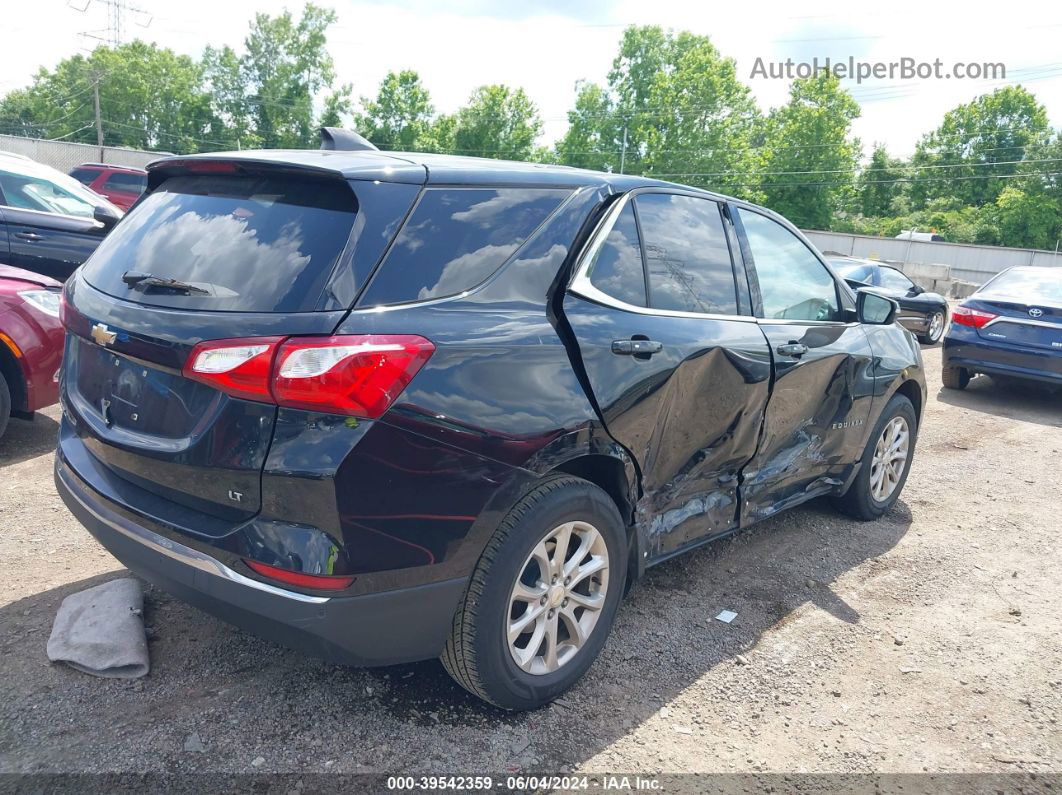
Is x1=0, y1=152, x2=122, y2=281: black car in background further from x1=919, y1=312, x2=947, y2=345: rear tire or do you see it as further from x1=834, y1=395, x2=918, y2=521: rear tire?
x1=919, y1=312, x2=947, y2=345: rear tire

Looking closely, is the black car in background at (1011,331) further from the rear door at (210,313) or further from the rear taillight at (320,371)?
the rear taillight at (320,371)

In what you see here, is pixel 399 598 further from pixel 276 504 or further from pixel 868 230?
pixel 868 230

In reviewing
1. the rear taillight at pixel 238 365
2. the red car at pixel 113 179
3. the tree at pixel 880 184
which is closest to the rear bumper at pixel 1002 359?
the rear taillight at pixel 238 365

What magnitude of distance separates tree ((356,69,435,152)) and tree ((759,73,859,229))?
88.0ft

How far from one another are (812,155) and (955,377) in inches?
2341

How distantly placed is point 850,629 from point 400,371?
2483mm

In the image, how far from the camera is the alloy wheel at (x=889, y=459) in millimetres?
4965

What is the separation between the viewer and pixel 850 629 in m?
3.67

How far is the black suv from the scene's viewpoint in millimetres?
2264

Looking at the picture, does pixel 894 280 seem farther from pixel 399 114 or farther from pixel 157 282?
pixel 399 114

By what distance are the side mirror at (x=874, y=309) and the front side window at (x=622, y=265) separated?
197 cm

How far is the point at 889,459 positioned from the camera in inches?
201

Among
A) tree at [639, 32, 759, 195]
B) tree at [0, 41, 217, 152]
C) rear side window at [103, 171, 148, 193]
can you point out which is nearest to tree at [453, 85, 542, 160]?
tree at [639, 32, 759, 195]

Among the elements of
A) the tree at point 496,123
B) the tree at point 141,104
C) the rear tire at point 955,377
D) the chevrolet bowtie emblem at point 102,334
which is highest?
the tree at point 141,104
